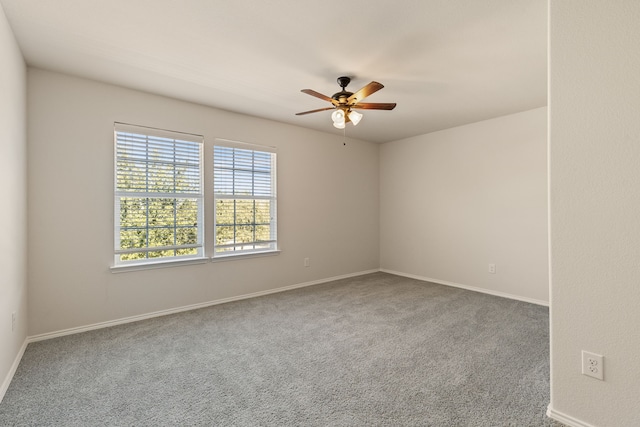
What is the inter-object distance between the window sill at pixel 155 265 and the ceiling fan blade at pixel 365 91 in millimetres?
2546

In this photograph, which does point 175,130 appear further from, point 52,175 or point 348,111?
point 348,111

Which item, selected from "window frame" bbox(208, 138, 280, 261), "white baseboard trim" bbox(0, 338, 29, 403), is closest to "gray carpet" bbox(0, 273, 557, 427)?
"white baseboard trim" bbox(0, 338, 29, 403)

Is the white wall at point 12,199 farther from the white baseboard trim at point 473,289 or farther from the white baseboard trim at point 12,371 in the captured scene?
the white baseboard trim at point 473,289

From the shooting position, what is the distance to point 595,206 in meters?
1.58

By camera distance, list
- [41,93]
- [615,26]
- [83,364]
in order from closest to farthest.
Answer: [615,26] < [83,364] < [41,93]

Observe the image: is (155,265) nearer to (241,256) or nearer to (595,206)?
(241,256)

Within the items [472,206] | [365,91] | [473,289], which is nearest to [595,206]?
[365,91]

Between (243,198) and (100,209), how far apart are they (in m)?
1.61

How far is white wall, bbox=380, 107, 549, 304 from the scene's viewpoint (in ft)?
13.1

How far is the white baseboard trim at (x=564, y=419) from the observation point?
1.64 metres

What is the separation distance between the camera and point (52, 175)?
2.88 metres

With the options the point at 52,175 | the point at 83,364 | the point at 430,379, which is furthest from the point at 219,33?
the point at 430,379

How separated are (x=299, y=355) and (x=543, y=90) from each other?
143 inches

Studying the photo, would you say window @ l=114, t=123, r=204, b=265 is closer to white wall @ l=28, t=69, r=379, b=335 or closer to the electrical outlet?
white wall @ l=28, t=69, r=379, b=335
